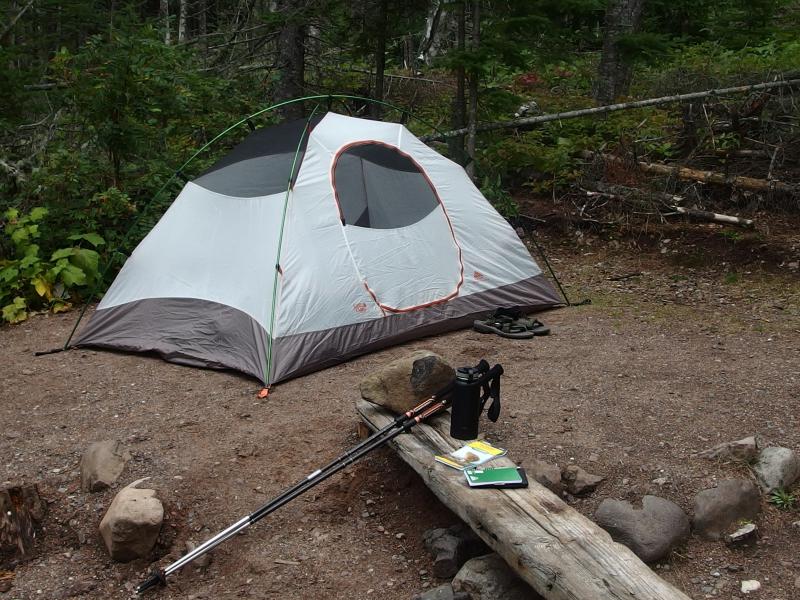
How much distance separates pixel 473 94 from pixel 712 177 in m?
2.90

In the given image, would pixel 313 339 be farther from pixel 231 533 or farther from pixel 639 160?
pixel 639 160

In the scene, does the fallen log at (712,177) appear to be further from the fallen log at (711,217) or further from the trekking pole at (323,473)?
the trekking pole at (323,473)

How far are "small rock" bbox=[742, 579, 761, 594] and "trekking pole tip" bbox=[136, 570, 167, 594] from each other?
8.39 feet

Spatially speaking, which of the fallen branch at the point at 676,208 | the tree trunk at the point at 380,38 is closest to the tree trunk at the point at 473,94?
the tree trunk at the point at 380,38

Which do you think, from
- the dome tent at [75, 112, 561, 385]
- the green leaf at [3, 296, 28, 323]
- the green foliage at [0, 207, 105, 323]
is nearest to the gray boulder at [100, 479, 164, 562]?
the dome tent at [75, 112, 561, 385]

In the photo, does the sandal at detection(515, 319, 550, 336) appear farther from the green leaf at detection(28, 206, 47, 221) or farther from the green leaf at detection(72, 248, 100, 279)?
the green leaf at detection(28, 206, 47, 221)

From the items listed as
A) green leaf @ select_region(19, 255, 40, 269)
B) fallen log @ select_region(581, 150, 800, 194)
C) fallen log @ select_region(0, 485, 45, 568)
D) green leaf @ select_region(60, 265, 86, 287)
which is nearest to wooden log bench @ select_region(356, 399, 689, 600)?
fallen log @ select_region(0, 485, 45, 568)

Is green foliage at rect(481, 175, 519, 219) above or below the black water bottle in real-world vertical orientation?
above

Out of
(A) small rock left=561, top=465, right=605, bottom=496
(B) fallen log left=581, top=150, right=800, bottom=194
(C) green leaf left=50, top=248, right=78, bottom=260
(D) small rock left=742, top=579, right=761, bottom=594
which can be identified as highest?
(B) fallen log left=581, top=150, right=800, bottom=194

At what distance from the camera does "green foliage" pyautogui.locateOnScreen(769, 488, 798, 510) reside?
385 centimetres

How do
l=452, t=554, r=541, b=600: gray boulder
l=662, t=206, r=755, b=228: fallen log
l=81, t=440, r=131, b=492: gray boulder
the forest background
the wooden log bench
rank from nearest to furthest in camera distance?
the wooden log bench, l=452, t=554, r=541, b=600: gray boulder, l=81, t=440, r=131, b=492: gray boulder, the forest background, l=662, t=206, r=755, b=228: fallen log

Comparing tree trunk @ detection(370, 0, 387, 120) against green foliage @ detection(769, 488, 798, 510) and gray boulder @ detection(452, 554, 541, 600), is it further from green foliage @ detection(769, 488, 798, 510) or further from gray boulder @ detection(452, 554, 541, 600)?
gray boulder @ detection(452, 554, 541, 600)

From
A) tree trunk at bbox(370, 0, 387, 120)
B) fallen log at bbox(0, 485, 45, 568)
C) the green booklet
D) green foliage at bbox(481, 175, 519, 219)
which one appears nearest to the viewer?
the green booklet

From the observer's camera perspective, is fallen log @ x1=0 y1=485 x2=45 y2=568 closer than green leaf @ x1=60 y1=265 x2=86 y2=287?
Yes
